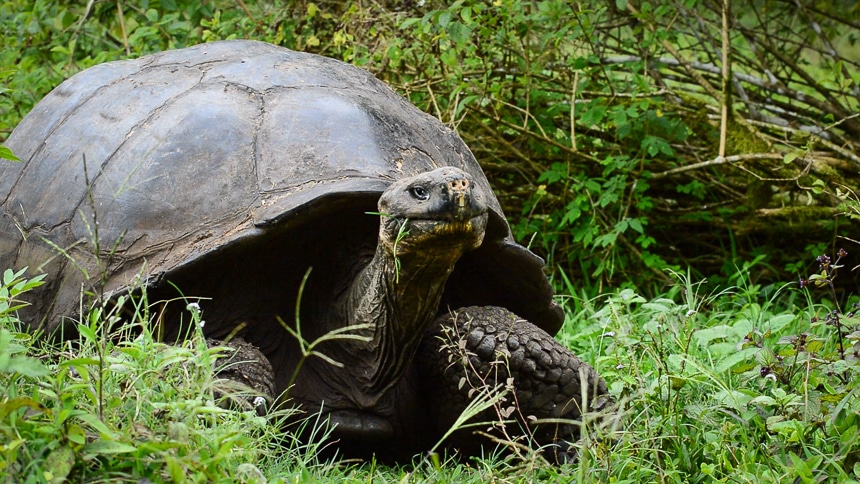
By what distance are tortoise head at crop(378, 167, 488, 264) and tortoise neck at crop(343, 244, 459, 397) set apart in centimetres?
A: 4

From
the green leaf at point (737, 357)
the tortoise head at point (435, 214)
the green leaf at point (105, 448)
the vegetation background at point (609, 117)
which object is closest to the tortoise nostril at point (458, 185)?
the tortoise head at point (435, 214)

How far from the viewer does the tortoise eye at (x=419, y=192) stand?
7.84ft

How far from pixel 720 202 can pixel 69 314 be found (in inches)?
129

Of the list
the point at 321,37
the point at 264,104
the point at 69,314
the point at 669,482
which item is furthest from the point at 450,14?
the point at 669,482

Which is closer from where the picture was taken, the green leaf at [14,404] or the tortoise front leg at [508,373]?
the green leaf at [14,404]

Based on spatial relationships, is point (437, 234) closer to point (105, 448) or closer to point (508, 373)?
point (508, 373)

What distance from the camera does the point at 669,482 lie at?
2469mm

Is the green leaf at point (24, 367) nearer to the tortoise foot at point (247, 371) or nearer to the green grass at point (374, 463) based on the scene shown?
the green grass at point (374, 463)

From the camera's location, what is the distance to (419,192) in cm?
240

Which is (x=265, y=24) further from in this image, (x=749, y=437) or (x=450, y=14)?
(x=749, y=437)

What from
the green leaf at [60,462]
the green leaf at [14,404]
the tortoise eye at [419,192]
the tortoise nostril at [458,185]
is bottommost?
the green leaf at [60,462]

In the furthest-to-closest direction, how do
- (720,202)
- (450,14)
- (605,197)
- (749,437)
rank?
1. (720,202)
2. (605,197)
3. (450,14)
4. (749,437)

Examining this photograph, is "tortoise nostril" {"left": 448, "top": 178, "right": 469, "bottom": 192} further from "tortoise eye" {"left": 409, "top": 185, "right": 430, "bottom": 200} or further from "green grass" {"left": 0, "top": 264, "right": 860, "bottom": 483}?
"green grass" {"left": 0, "top": 264, "right": 860, "bottom": 483}

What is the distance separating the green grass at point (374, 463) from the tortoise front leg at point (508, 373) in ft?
0.47
